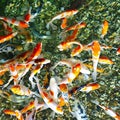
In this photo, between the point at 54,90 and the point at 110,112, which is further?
A: the point at 110,112

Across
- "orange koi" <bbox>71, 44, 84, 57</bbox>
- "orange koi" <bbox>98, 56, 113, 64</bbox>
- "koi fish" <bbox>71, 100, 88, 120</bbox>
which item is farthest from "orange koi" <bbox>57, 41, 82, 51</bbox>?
"koi fish" <bbox>71, 100, 88, 120</bbox>

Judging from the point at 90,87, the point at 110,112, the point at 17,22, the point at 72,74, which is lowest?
the point at 110,112

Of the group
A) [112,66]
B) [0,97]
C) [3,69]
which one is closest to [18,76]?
[3,69]

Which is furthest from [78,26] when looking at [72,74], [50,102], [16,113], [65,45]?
[16,113]

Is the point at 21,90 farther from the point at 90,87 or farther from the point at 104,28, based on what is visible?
the point at 104,28

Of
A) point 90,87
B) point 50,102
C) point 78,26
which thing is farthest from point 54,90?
point 78,26

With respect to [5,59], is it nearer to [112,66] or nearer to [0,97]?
[0,97]

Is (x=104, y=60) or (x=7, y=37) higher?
(x=7, y=37)

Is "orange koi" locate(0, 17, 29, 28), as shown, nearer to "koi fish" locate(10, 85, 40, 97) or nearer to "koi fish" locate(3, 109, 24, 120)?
"koi fish" locate(10, 85, 40, 97)
